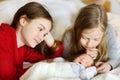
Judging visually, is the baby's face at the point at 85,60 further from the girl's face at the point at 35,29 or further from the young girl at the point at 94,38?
the girl's face at the point at 35,29

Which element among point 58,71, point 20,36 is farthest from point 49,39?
point 58,71

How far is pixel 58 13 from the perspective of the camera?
1510mm

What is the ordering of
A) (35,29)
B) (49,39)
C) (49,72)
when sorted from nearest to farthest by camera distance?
(49,72) → (35,29) → (49,39)

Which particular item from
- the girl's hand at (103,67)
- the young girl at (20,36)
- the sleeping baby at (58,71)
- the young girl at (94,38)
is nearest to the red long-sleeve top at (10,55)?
the young girl at (20,36)

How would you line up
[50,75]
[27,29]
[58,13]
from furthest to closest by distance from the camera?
[58,13] < [27,29] < [50,75]

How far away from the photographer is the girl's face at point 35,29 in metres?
1.26

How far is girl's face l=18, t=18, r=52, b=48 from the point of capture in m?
1.26

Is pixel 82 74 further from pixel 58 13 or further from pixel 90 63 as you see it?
pixel 58 13

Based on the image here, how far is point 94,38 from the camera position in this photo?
1305mm

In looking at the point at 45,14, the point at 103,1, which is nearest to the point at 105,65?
the point at 45,14

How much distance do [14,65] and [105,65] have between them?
450 mm

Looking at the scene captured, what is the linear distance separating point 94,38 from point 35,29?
0.29 metres

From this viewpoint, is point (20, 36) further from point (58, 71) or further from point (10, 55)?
point (58, 71)

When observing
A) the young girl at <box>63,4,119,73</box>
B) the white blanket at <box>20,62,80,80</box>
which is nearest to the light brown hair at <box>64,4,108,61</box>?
the young girl at <box>63,4,119,73</box>
